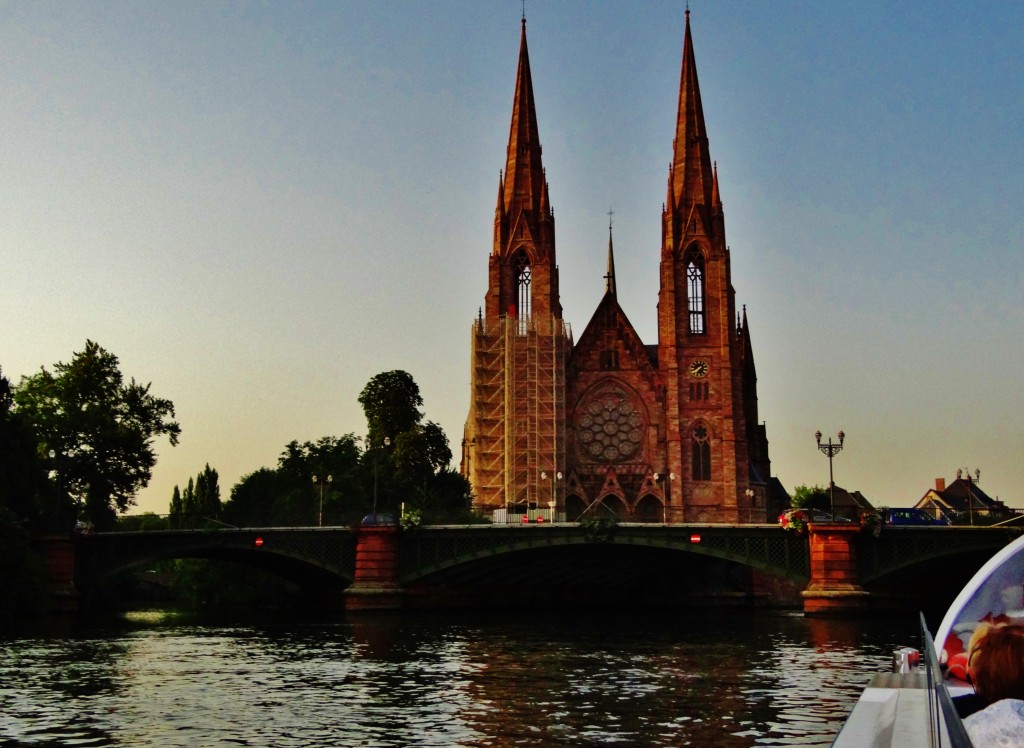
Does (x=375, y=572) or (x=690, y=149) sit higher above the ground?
(x=690, y=149)

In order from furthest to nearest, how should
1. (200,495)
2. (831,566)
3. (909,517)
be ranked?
(200,495)
(909,517)
(831,566)

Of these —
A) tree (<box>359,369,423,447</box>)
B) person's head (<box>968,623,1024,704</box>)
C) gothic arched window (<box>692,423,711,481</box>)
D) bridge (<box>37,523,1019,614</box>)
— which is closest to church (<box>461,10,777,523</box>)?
gothic arched window (<box>692,423,711,481</box>)

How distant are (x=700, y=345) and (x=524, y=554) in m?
35.0

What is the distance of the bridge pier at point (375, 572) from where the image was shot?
180 ft

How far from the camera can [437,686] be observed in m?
24.1

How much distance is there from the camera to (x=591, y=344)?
8962cm

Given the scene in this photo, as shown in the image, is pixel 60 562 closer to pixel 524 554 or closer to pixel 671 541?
pixel 524 554

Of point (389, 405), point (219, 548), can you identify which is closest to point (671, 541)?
point (219, 548)

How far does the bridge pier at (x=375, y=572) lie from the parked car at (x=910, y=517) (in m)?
21.8

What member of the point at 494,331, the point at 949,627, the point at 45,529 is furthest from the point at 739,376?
the point at 949,627

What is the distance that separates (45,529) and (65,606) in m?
4.12

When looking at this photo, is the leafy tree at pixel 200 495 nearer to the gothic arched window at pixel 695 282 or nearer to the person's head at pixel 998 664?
the gothic arched window at pixel 695 282

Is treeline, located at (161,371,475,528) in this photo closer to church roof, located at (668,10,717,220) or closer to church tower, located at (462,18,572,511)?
church tower, located at (462,18,572,511)

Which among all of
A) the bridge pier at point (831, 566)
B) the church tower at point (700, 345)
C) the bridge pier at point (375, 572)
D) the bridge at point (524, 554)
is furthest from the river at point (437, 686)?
the church tower at point (700, 345)
